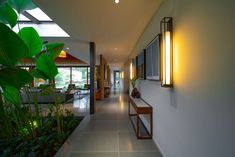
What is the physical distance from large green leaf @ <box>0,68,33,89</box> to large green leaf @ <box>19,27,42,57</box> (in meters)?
0.57

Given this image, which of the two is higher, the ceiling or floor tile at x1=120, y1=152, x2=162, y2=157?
the ceiling

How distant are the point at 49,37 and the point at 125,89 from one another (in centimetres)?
1099

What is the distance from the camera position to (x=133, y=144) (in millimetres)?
3746

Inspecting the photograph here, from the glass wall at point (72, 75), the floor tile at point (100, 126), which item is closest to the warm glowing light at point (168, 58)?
the floor tile at point (100, 126)

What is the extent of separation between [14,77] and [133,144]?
2.75 meters

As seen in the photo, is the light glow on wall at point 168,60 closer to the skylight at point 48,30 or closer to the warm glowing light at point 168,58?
the warm glowing light at point 168,58

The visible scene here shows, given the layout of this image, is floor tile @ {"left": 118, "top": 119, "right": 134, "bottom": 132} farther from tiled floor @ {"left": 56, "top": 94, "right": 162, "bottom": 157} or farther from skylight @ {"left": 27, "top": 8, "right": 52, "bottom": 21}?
skylight @ {"left": 27, "top": 8, "right": 52, "bottom": 21}

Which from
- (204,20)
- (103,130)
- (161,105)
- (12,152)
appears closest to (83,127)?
(103,130)

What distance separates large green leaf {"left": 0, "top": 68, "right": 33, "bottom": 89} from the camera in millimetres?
2048

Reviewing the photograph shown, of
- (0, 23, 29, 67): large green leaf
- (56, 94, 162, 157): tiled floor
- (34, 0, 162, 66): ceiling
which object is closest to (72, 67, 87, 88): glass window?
→ (34, 0, 162, 66): ceiling

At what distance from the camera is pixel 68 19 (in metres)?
4.14

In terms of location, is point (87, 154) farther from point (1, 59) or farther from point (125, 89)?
point (125, 89)

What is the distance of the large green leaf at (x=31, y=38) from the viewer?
104 inches

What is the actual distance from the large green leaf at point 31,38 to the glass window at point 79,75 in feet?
54.4
